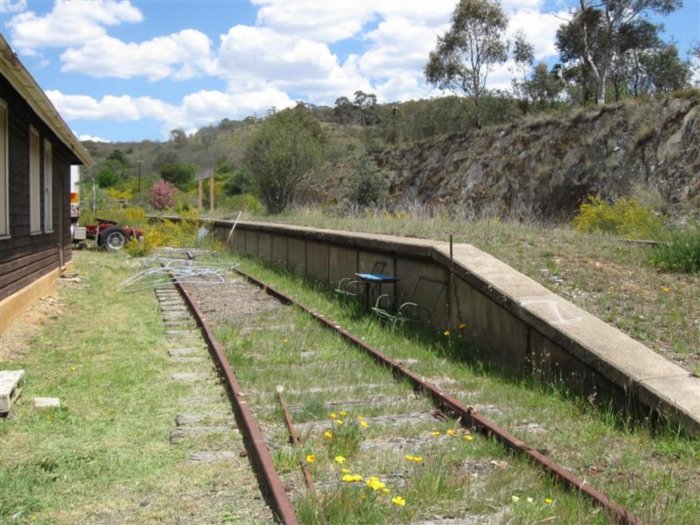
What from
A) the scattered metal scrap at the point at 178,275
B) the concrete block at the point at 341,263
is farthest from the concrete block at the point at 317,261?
the scattered metal scrap at the point at 178,275

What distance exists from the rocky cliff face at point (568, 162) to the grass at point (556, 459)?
35.6 feet

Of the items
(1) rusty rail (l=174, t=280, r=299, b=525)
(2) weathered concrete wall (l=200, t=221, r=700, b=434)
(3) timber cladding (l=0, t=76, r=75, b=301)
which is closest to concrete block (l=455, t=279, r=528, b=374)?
(2) weathered concrete wall (l=200, t=221, r=700, b=434)

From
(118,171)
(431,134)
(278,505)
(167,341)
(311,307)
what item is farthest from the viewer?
(118,171)

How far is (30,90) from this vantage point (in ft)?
29.0

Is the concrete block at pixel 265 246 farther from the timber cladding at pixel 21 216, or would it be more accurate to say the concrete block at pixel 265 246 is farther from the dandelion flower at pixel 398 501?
the dandelion flower at pixel 398 501

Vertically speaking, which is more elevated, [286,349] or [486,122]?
[486,122]

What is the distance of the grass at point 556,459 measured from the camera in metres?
3.61

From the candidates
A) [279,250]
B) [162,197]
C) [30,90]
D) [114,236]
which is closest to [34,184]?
[30,90]

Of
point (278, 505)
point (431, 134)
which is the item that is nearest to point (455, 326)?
point (278, 505)

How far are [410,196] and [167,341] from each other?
21037 millimetres

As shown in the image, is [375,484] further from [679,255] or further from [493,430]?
[679,255]

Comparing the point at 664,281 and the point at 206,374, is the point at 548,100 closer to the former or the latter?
the point at 664,281

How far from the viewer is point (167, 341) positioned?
8.46m

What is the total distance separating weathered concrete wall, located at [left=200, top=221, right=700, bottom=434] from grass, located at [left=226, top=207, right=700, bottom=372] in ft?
1.86
